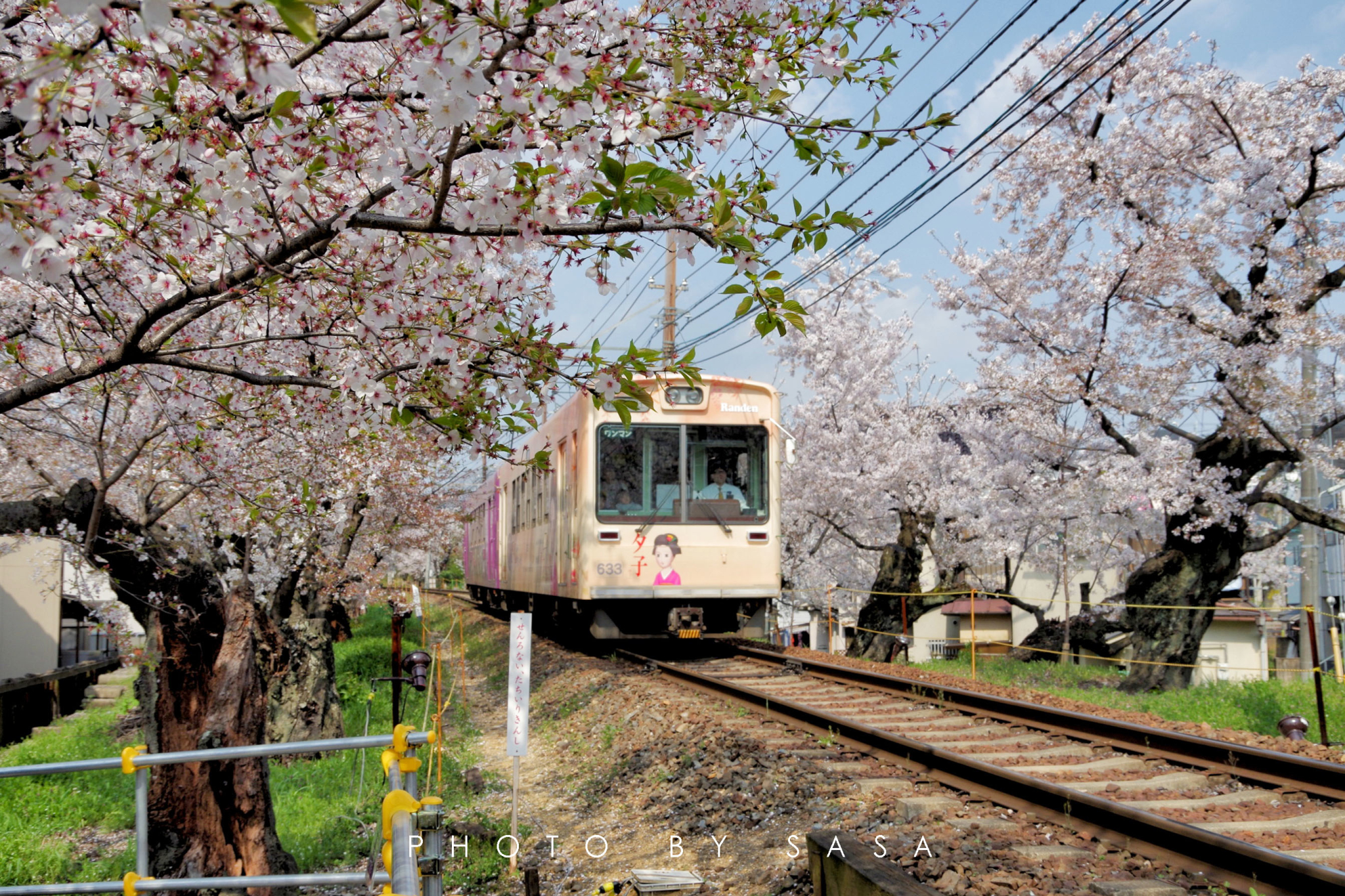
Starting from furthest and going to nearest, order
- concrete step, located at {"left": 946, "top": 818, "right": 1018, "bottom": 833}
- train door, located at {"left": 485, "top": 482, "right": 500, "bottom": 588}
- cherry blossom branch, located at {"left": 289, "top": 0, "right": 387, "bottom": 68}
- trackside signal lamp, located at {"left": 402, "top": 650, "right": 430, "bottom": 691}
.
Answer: train door, located at {"left": 485, "top": 482, "right": 500, "bottom": 588} < trackside signal lamp, located at {"left": 402, "top": 650, "right": 430, "bottom": 691} < concrete step, located at {"left": 946, "top": 818, "right": 1018, "bottom": 833} < cherry blossom branch, located at {"left": 289, "top": 0, "right": 387, "bottom": 68}

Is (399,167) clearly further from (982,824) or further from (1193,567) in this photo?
(1193,567)

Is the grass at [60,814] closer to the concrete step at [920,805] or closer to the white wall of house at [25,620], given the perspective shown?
the concrete step at [920,805]

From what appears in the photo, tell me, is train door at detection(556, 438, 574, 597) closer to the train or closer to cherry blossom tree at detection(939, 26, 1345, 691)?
the train

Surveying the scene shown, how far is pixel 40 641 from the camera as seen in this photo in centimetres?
1762

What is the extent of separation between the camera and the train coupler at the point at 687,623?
10.6 m

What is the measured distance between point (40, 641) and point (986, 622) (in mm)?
28469

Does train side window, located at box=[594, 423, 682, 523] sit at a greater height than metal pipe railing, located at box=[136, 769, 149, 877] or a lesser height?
greater

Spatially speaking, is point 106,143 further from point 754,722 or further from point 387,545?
point 387,545

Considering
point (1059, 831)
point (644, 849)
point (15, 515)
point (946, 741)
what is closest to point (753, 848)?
point (644, 849)

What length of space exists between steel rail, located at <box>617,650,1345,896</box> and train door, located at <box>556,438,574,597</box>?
15.5 feet

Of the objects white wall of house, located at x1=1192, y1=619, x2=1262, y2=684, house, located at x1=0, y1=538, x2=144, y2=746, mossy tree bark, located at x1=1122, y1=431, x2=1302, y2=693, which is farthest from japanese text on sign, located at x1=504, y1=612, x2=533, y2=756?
white wall of house, located at x1=1192, y1=619, x2=1262, y2=684

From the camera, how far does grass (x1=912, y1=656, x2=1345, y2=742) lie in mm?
8180

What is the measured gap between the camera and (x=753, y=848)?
4781mm

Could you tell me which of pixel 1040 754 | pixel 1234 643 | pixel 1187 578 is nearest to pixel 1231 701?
pixel 1187 578
